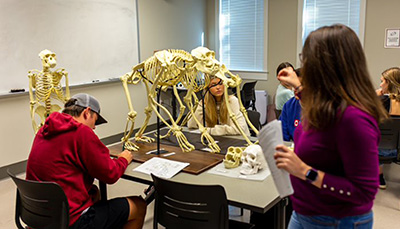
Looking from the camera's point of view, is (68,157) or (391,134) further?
(391,134)

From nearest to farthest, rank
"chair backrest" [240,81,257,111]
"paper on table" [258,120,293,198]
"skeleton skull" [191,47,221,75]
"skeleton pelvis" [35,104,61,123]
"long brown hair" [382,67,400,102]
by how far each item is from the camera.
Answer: "paper on table" [258,120,293,198]
"skeleton skull" [191,47,221,75]
"long brown hair" [382,67,400,102]
"skeleton pelvis" [35,104,61,123]
"chair backrest" [240,81,257,111]

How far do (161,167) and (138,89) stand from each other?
150 inches

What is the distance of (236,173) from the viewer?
7.57 feet

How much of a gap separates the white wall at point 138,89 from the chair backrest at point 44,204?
2475 mm

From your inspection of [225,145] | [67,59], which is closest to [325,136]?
[225,145]

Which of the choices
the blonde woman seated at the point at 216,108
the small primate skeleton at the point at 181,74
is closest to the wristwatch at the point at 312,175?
the small primate skeleton at the point at 181,74

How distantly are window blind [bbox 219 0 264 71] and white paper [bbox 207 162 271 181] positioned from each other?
4.60 meters

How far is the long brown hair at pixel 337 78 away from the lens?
3.82 feet

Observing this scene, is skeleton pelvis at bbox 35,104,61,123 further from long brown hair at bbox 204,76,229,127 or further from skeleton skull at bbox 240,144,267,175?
skeleton skull at bbox 240,144,267,175

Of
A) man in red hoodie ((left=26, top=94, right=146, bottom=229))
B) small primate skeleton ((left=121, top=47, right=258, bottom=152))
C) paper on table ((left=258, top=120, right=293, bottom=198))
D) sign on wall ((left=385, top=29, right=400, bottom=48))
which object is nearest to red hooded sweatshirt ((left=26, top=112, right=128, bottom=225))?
man in red hoodie ((left=26, top=94, right=146, bottom=229))

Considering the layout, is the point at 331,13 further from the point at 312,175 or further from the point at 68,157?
the point at 312,175

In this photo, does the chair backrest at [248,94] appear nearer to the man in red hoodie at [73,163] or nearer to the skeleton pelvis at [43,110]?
the skeleton pelvis at [43,110]

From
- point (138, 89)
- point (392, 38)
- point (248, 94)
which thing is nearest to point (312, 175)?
point (248, 94)

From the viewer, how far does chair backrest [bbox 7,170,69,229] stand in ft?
6.42
